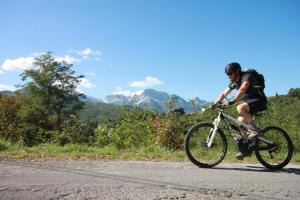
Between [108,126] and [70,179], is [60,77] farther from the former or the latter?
[70,179]

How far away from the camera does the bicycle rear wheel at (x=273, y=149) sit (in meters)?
7.78

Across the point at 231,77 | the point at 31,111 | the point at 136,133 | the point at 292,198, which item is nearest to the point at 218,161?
the point at 231,77

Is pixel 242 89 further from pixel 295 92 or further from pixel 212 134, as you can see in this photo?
pixel 295 92

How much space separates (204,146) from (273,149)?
1486 millimetres

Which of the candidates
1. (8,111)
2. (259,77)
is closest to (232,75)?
(259,77)

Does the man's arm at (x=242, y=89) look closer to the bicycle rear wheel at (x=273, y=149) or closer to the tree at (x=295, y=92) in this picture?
the bicycle rear wheel at (x=273, y=149)

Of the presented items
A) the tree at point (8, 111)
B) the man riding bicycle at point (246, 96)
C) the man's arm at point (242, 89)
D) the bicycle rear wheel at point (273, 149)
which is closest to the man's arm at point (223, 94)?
the man riding bicycle at point (246, 96)

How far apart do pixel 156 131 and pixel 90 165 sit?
4.38 metres

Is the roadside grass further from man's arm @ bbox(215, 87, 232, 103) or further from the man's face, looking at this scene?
the man's face

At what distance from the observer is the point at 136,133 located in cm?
1147

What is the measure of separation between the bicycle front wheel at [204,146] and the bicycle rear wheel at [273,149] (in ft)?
2.53

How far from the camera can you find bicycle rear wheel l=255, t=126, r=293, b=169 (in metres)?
7.78

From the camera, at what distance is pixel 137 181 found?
5.73m

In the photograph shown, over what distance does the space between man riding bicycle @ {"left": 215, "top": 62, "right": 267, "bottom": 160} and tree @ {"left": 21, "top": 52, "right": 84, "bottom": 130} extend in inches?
2008
